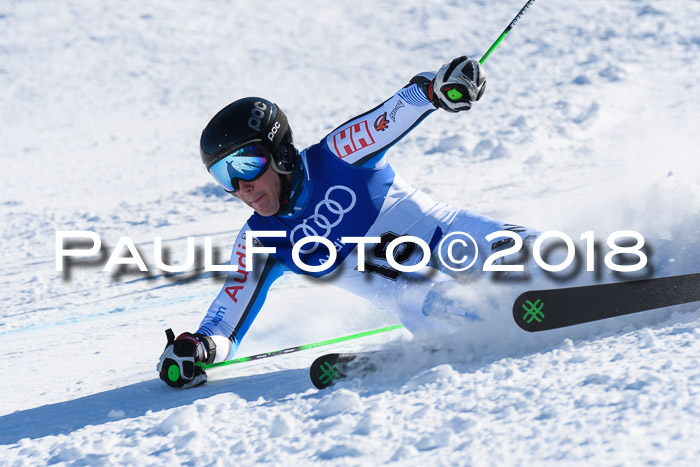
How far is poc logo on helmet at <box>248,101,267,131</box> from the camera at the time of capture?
10.4 feet

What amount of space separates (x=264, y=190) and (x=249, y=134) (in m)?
0.24

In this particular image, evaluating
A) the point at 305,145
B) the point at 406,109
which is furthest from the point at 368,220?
the point at 305,145

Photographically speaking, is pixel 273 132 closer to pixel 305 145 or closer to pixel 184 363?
pixel 184 363

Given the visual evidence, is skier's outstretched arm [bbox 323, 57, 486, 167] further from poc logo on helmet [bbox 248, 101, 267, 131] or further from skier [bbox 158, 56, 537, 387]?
poc logo on helmet [bbox 248, 101, 267, 131]

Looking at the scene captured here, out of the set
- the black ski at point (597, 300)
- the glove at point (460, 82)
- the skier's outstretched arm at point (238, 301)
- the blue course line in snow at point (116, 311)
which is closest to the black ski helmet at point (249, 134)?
the skier's outstretched arm at point (238, 301)

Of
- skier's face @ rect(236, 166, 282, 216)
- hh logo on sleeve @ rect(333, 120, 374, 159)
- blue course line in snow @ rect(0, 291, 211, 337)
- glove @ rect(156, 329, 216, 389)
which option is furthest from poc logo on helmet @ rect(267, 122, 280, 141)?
blue course line in snow @ rect(0, 291, 211, 337)

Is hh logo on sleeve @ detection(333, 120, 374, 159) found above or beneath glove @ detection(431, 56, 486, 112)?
beneath

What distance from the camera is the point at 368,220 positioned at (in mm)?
3291

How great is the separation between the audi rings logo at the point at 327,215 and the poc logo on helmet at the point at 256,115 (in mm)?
397

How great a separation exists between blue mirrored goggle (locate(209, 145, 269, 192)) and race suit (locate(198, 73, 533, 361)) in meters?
0.19

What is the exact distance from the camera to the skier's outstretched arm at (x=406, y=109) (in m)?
2.86

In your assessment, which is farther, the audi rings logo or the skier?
the audi rings logo

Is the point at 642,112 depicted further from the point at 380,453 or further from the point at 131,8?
the point at 131,8

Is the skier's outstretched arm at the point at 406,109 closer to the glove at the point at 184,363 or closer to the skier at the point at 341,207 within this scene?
the skier at the point at 341,207
